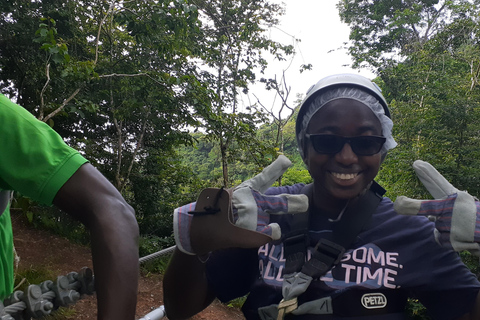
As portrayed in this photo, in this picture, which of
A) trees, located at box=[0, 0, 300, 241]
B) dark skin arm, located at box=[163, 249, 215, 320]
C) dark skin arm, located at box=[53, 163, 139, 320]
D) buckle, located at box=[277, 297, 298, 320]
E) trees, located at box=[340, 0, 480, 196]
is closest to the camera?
dark skin arm, located at box=[53, 163, 139, 320]

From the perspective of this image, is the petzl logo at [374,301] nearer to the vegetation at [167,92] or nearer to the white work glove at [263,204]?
the white work glove at [263,204]

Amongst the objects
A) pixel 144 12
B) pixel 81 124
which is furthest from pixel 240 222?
pixel 81 124

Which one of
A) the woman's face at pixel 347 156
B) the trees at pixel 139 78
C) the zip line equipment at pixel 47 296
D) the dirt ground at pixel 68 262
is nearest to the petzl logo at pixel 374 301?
the woman's face at pixel 347 156

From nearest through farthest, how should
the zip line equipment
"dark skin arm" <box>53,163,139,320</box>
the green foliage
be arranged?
"dark skin arm" <box>53,163,139,320</box>
the zip line equipment
the green foliage

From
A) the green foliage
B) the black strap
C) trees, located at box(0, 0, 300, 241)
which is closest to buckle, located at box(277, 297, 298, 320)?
the black strap

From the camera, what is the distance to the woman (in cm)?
119

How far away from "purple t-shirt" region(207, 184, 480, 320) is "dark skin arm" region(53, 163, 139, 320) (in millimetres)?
633

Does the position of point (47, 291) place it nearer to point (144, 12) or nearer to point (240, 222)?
point (240, 222)

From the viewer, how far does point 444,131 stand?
6090mm

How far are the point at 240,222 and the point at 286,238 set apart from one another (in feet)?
0.89

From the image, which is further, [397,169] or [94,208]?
[397,169]

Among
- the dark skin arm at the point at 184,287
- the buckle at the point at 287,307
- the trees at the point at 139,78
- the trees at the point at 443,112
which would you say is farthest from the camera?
the trees at the point at 443,112

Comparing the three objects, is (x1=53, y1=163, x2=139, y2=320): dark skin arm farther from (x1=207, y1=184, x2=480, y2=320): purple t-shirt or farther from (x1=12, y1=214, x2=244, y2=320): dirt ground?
(x1=12, y1=214, x2=244, y2=320): dirt ground

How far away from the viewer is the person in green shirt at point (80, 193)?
799 mm
